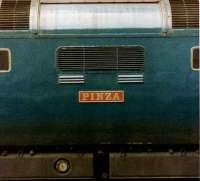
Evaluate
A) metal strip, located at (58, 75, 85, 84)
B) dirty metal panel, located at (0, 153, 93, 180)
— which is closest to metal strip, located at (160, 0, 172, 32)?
metal strip, located at (58, 75, 85, 84)

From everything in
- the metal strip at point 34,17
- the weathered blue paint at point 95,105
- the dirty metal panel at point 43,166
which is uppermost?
the metal strip at point 34,17

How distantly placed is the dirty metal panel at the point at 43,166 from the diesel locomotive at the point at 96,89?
0.6 inches

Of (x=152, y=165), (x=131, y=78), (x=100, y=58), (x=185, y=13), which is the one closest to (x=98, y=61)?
(x=100, y=58)

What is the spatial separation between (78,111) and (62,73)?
0.58 meters

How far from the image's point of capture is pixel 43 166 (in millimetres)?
6750

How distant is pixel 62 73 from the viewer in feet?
22.1

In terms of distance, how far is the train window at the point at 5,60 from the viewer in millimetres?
6715

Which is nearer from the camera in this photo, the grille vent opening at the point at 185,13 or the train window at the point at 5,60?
the train window at the point at 5,60

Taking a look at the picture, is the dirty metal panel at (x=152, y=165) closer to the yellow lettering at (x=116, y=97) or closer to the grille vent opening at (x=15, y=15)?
the yellow lettering at (x=116, y=97)

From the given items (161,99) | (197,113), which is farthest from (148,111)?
(197,113)

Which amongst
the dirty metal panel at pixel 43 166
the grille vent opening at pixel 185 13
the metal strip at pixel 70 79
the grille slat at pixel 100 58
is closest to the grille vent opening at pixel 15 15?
the grille slat at pixel 100 58

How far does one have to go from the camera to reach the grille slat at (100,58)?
6707 mm

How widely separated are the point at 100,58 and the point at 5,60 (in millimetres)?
1332

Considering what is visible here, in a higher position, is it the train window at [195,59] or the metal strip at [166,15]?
the metal strip at [166,15]
